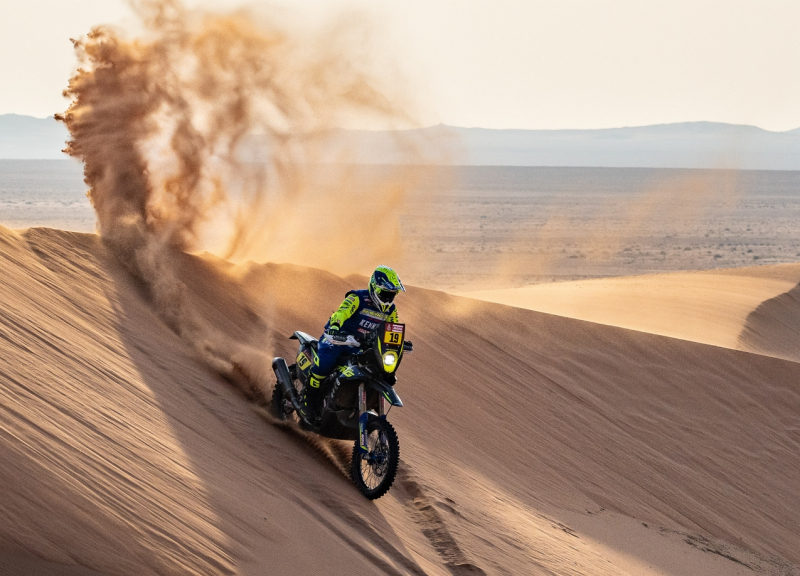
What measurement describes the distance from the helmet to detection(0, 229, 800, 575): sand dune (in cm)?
141

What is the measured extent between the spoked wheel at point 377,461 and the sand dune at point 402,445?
11 cm

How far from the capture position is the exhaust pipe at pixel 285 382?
7.55m

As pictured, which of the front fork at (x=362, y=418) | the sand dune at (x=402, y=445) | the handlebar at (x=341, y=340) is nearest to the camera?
the sand dune at (x=402, y=445)

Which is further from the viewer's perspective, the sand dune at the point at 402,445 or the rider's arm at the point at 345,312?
the rider's arm at the point at 345,312

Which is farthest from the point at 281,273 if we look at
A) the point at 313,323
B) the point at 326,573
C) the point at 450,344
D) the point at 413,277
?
the point at 413,277

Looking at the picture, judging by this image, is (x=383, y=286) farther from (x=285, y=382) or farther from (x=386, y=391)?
(x=285, y=382)

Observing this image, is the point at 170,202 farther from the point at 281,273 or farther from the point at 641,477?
the point at 641,477

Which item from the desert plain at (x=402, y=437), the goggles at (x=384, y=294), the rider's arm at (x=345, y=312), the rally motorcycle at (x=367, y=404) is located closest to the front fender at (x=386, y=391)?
the rally motorcycle at (x=367, y=404)

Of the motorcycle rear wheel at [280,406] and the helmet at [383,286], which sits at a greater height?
the helmet at [383,286]

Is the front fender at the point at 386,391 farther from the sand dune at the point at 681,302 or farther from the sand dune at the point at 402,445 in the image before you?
the sand dune at the point at 681,302

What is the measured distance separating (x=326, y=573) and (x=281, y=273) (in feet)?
23.2

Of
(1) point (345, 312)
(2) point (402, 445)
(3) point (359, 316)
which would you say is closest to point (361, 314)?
(3) point (359, 316)

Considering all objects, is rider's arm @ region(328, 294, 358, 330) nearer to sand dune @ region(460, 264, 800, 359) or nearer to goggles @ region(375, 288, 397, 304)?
goggles @ region(375, 288, 397, 304)

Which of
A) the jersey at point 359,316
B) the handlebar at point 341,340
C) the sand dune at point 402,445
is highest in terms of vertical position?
the jersey at point 359,316
